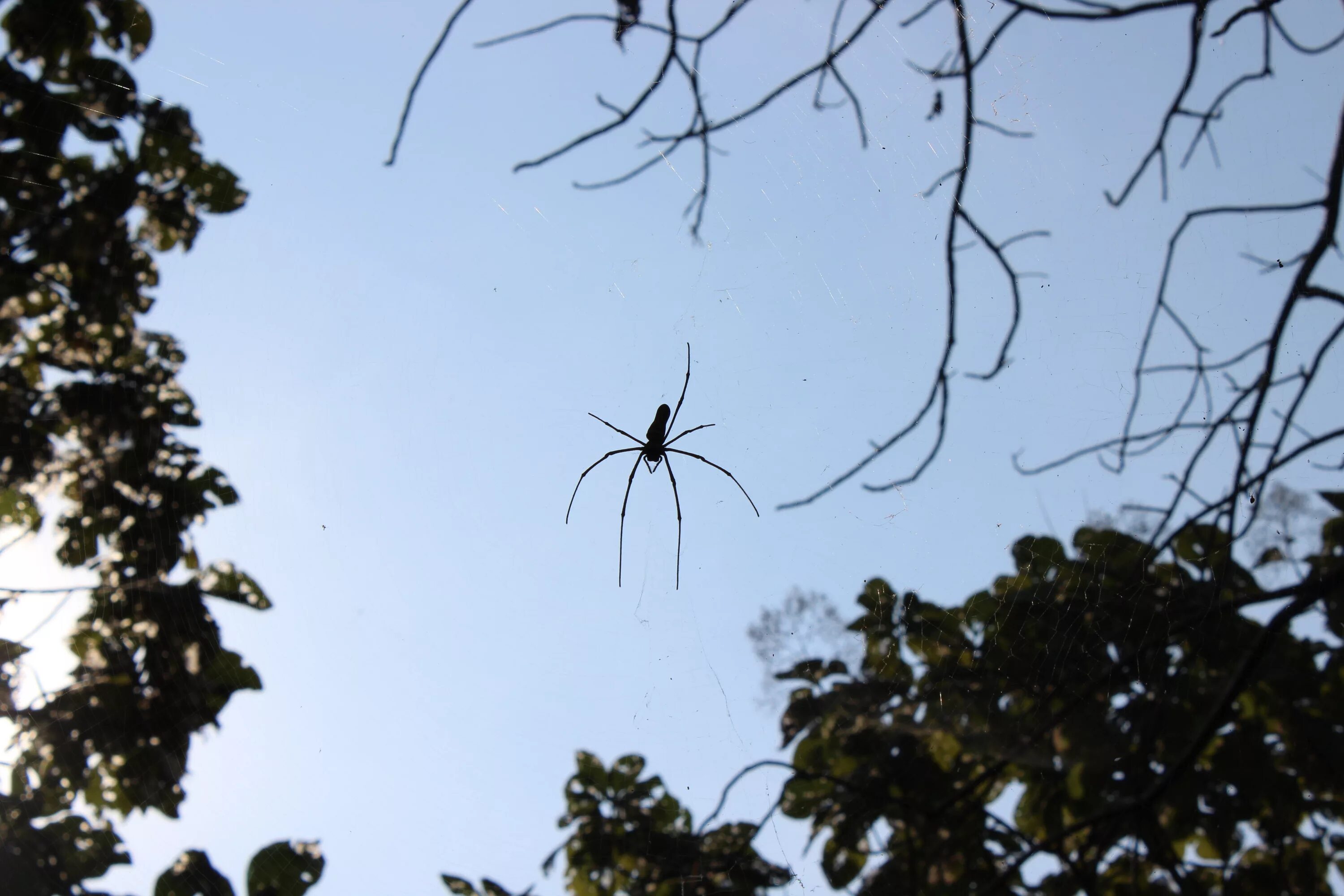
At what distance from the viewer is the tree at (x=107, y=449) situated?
2.71 meters

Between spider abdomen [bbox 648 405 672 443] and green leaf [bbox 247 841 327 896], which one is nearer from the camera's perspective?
green leaf [bbox 247 841 327 896]

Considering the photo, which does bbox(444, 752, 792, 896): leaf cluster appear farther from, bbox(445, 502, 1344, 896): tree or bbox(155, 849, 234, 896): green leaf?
bbox(155, 849, 234, 896): green leaf

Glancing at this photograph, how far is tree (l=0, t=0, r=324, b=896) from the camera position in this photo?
271 cm

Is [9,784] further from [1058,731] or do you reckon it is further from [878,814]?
[1058,731]

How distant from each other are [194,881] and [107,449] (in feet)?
5.96

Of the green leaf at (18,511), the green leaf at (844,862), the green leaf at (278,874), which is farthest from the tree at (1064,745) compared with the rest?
the green leaf at (18,511)

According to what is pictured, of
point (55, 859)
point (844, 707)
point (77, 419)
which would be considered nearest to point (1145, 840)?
point (844, 707)

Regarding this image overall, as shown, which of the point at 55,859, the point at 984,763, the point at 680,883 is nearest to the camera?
the point at 55,859

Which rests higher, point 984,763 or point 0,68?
point 0,68

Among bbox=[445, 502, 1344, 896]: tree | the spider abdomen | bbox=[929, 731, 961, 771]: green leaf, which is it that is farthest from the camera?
the spider abdomen

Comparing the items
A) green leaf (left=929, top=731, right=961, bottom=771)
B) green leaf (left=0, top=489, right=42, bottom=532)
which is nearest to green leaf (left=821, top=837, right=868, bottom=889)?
green leaf (left=929, top=731, right=961, bottom=771)

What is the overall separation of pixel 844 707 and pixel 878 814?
0.46 m

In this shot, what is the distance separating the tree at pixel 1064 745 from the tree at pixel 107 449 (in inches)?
50.5

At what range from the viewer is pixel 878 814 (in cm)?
286
